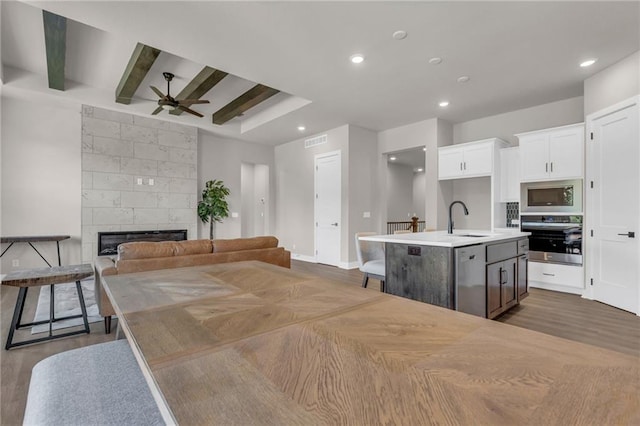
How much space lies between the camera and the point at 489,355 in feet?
2.15

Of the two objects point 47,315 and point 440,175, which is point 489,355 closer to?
point 47,315

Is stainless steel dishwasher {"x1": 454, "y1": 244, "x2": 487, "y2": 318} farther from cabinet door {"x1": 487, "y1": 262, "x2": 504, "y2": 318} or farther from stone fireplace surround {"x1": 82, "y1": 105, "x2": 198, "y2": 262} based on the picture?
stone fireplace surround {"x1": 82, "y1": 105, "x2": 198, "y2": 262}

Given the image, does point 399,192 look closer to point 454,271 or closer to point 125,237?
point 125,237

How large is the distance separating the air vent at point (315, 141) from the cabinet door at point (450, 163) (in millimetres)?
2391

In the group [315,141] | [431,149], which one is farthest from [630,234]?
[315,141]

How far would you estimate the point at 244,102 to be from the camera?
17.0 feet

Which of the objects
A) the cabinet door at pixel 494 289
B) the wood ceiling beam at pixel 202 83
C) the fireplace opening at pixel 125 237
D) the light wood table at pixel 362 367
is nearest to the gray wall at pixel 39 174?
the fireplace opening at pixel 125 237

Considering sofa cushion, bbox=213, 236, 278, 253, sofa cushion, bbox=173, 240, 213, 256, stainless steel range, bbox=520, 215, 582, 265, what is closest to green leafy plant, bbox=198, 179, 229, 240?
sofa cushion, bbox=213, 236, 278, 253

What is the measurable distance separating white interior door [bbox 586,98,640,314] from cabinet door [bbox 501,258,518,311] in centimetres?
127

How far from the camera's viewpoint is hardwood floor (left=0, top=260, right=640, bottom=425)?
6.18 ft

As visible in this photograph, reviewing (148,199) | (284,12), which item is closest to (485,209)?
(284,12)

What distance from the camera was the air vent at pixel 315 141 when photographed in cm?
652

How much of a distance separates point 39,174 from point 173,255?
395 cm

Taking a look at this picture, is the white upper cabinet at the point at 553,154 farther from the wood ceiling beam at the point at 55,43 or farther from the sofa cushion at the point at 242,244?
the wood ceiling beam at the point at 55,43
